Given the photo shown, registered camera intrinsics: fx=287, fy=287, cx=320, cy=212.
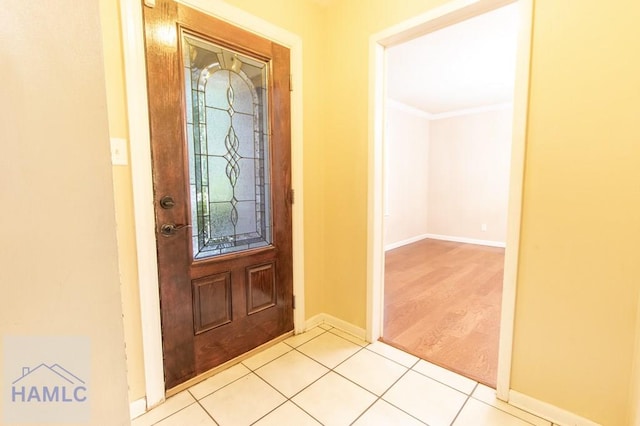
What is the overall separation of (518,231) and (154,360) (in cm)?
199

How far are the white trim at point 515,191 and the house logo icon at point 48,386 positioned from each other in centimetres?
167

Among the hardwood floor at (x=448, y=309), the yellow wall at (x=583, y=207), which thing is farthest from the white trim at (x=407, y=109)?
the yellow wall at (x=583, y=207)

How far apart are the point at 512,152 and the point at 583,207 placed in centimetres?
39

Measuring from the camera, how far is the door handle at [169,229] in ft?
4.91

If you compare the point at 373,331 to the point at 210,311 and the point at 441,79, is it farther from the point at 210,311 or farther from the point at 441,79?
the point at 441,79

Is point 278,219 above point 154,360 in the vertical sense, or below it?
above

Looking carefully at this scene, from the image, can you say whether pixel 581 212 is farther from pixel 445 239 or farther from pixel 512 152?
pixel 445 239

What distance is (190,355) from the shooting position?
1649 mm

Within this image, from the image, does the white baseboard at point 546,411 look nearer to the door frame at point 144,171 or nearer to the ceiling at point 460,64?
the door frame at point 144,171

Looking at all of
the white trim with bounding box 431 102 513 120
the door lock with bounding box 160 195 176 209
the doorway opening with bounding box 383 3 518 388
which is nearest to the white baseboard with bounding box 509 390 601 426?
the doorway opening with bounding box 383 3 518 388

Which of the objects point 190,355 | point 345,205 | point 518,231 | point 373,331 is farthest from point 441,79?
point 190,355

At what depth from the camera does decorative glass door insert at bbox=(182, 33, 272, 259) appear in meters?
1.60

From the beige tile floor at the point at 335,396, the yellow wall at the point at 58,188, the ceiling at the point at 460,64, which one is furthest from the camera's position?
the ceiling at the point at 460,64

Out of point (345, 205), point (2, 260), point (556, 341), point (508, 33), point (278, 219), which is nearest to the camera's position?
point (2, 260)
